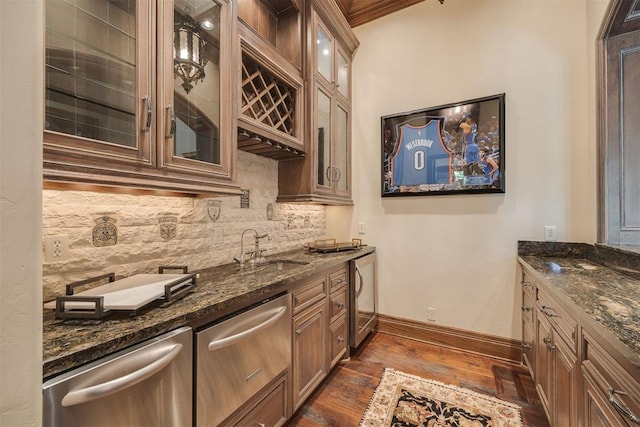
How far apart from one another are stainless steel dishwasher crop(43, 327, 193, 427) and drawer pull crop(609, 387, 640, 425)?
1.37 m

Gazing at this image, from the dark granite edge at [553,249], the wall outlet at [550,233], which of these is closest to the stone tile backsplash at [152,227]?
the dark granite edge at [553,249]

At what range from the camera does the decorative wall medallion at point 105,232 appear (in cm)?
125

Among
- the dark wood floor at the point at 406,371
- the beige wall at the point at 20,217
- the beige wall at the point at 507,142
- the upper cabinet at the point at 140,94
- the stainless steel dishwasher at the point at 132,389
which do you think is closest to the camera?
the beige wall at the point at 20,217

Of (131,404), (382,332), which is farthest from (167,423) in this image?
(382,332)

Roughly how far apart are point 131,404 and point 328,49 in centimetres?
282

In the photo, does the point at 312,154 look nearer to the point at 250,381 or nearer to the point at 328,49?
the point at 328,49

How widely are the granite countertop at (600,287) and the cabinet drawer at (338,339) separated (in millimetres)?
1382

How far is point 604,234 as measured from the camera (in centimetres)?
188

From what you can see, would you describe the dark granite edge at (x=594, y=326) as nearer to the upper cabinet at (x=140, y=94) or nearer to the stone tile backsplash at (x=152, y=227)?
the upper cabinet at (x=140, y=94)

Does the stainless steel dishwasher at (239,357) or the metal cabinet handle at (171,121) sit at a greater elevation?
the metal cabinet handle at (171,121)

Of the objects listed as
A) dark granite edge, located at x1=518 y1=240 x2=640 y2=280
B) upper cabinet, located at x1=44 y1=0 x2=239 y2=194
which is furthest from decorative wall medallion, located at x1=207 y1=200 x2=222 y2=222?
→ dark granite edge, located at x1=518 y1=240 x2=640 y2=280

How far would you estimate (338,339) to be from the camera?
2.12m

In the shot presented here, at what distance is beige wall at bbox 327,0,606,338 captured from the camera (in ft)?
6.95

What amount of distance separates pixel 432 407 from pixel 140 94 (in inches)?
93.9
